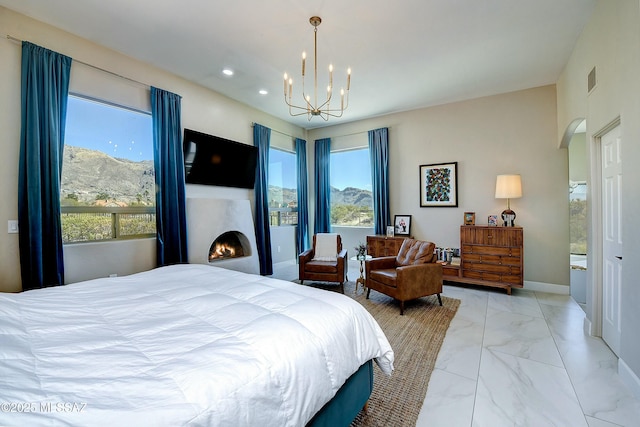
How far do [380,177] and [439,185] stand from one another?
A: 3.54 feet

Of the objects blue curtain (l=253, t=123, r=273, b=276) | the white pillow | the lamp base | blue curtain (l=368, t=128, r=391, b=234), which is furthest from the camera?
blue curtain (l=368, t=128, r=391, b=234)

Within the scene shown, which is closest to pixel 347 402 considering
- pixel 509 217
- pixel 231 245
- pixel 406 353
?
pixel 406 353

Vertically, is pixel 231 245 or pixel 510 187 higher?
pixel 510 187

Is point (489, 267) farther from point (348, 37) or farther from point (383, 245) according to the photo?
point (348, 37)

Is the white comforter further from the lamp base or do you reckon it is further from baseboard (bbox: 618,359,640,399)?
the lamp base

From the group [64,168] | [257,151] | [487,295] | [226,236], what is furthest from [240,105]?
[487,295]

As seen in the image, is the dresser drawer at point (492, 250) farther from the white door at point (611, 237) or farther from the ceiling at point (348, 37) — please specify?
the ceiling at point (348, 37)

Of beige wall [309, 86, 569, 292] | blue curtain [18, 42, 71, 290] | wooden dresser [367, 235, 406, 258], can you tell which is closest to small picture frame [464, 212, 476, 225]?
beige wall [309, 86, 569, 292]

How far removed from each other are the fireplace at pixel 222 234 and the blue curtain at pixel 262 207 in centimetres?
22

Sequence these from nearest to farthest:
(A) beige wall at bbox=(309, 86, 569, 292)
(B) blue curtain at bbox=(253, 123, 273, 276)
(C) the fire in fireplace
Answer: (A) beige wall at bbox=(309, 86, 569, 292) → (C) the fire in fireplace → (B) blue curtain at bbox=(253, 123, 273, 276)

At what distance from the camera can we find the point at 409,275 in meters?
3.35

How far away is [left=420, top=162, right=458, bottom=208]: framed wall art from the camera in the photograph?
4777 mm

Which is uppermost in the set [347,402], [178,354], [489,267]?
[178,354]

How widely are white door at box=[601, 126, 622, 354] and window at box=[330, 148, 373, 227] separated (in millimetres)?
3533
